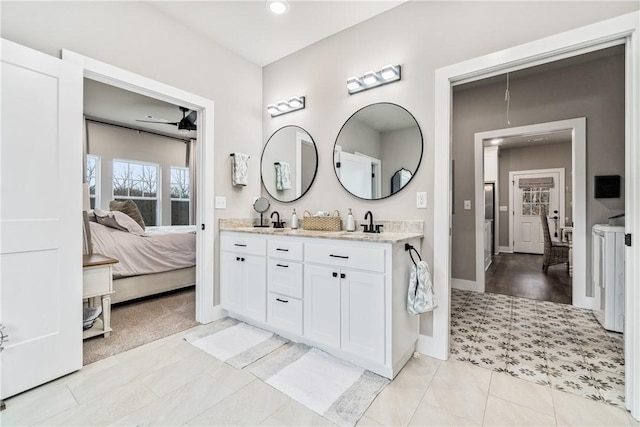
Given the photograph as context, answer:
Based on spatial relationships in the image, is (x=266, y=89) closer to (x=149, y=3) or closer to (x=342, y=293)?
(x=149, y=3)

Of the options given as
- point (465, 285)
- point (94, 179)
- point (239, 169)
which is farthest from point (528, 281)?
point (94, 179)

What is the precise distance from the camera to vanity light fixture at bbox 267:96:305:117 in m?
2.90

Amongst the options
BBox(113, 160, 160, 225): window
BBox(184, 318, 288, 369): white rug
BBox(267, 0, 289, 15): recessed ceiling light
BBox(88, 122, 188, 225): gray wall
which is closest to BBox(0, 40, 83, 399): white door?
BBox(184, 318, 288, 369): white rug

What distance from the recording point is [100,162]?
205 inches

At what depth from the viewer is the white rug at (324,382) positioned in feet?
5.10

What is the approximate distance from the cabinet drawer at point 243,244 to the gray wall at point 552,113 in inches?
114

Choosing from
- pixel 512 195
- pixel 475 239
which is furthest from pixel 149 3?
pixel 512 195

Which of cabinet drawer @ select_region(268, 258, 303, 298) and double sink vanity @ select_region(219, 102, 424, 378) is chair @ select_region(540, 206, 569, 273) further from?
cabinet drawer @ select_region(268, 258, 303, 298)

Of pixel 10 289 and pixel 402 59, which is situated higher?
pixel 402 59

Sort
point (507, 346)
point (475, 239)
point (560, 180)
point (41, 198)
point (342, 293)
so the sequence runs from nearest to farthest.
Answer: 1. point (41, 198)
2. point (342, 293)
3. point (507, 346)
4. point (475, 239)
5. point (560, 180)

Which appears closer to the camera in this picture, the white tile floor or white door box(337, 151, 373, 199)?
the white tile floor

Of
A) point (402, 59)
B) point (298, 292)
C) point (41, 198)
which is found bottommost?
point (298, 292)

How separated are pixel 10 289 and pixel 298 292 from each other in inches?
65.9

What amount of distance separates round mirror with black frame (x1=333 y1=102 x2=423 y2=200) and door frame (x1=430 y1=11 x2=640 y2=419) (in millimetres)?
219
